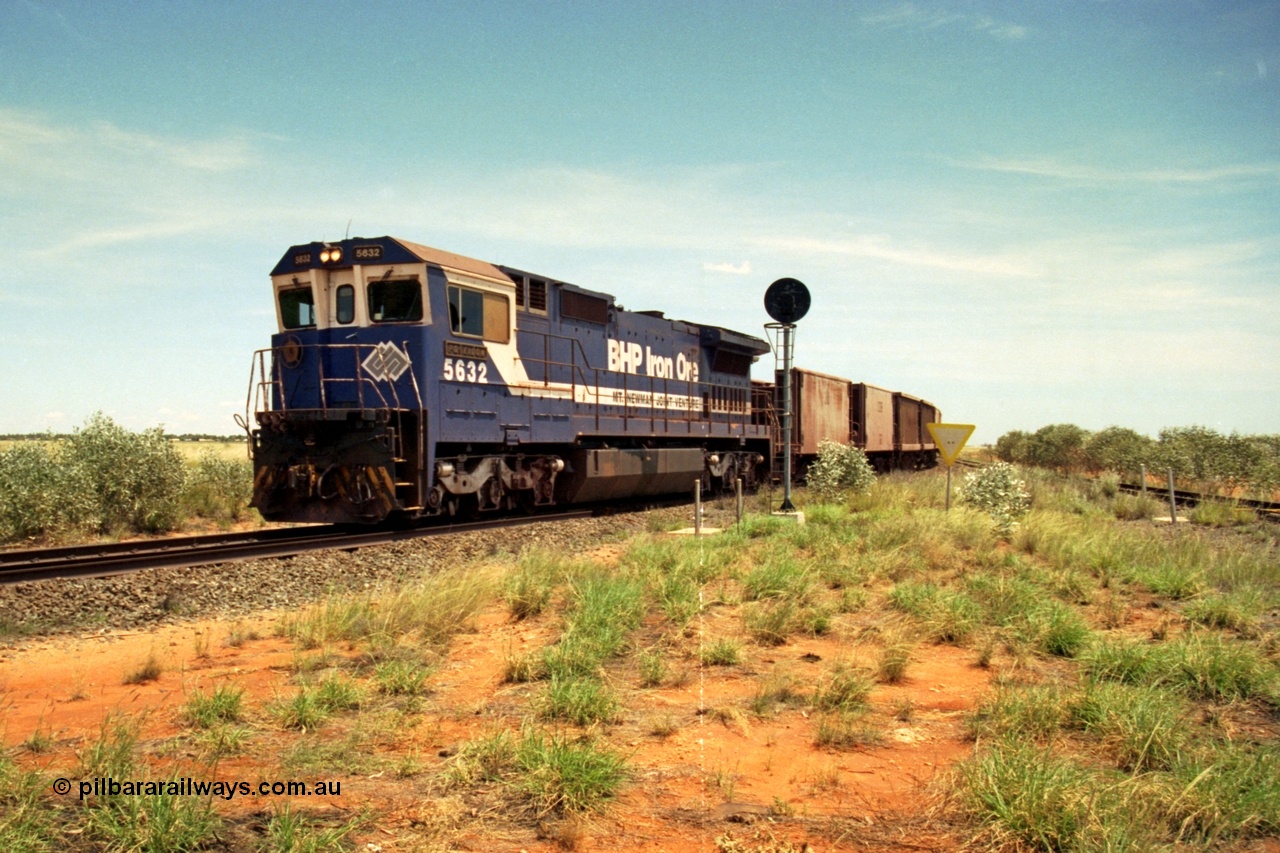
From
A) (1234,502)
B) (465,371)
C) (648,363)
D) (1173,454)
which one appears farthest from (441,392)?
(1173,454)

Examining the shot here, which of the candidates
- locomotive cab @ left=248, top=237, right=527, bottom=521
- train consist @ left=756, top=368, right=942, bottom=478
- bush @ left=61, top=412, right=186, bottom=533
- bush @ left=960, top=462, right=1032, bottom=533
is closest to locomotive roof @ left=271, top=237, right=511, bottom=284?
locomotive cab @ left=248, top=237, right=527, bottom=521

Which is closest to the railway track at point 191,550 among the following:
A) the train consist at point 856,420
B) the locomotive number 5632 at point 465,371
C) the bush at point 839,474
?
the locomotive number 5632 at point 465,371

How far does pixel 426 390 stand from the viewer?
12.8 m

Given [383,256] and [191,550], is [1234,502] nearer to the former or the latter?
[383,256]

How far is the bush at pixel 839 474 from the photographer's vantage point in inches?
748

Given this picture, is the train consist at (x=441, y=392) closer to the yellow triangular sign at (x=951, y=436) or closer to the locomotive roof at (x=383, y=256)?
the locomotive roof at (x=383, y=256)

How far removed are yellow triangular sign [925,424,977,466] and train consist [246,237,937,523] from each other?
638 cm

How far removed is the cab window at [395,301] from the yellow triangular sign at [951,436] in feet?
29.1

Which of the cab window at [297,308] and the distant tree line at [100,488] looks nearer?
the cab window at [297,308]

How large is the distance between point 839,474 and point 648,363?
5.04 metres

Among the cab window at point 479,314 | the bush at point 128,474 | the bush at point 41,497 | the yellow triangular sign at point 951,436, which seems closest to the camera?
the cab window at point 479,314

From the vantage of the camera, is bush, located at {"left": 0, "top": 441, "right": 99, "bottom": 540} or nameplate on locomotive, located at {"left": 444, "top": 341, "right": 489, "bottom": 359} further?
Result: bush, located at {"left": 0, "top": 441, "right": 99, "bottom": 540}

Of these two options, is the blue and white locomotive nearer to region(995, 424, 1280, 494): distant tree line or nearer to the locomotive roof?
the locomotive roof

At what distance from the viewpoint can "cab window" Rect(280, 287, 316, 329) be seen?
13.7 metres
